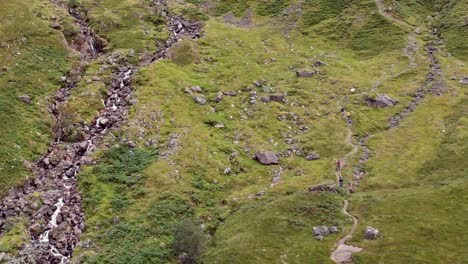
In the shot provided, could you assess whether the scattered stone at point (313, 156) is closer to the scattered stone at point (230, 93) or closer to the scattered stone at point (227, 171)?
the scattered stone at point (227, 171)

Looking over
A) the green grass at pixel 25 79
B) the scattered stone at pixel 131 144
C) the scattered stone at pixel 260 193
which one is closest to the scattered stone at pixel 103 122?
the green grass at pixel 25 79

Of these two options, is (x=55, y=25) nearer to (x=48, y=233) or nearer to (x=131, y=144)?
(x=131, y=144)

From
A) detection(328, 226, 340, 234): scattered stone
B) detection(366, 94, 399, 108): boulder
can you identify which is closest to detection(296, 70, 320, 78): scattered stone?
detection(366, 94, 399, 108): boulder

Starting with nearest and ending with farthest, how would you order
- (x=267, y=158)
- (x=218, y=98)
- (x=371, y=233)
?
(x=371, y=233) < (x=267, y=158) < (x=218, y=98)

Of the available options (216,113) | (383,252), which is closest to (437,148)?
(383,252)

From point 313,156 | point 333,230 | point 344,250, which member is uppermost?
point 344,250

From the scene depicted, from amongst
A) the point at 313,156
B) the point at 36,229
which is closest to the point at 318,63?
the point at 313,156

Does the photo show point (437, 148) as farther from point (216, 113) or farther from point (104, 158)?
point (104, 158)
